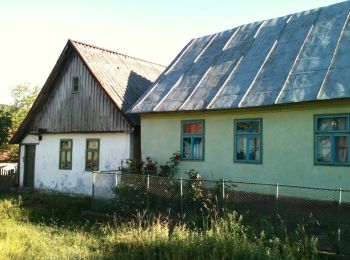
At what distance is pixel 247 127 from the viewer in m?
13.3

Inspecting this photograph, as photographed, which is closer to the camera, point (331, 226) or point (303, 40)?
point (331, 226)

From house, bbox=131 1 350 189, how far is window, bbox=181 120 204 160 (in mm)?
37

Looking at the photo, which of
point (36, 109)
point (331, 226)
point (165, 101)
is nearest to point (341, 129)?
point (331, 226)

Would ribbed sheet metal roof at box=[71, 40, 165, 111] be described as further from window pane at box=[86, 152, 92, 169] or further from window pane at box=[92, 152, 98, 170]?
window pane at box=[86, 152, 92, 169]

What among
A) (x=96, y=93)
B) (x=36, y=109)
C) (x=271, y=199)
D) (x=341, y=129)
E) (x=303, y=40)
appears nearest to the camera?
(x=341, y=129)

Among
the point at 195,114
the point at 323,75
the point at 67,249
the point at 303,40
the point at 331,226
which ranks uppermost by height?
the point at 303,40

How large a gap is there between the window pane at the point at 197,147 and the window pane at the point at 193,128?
0.26 m

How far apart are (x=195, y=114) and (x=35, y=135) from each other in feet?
34.5

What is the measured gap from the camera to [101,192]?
42.0 ft

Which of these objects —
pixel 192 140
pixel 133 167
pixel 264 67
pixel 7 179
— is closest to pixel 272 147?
pixel 264 67

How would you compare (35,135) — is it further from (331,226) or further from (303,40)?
(331,226)

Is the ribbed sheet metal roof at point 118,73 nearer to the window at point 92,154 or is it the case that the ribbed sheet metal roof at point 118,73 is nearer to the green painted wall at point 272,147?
the window at point 92,154

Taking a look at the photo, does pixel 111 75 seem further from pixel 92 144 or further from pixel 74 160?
pixel 74 160

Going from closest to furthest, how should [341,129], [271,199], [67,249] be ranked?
[67,249], [341,129], [271,199]
